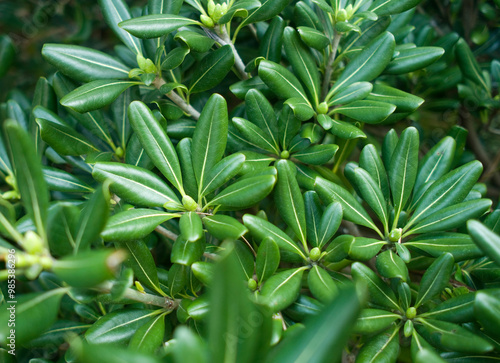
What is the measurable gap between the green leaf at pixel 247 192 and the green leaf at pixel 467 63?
940 millimetres

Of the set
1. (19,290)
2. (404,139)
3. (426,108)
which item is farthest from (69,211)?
(426,108)

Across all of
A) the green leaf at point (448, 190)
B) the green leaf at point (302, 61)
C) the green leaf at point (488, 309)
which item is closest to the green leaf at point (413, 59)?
the green leaf at point (302, 61)

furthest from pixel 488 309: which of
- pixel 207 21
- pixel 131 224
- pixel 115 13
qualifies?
pixel 115 13

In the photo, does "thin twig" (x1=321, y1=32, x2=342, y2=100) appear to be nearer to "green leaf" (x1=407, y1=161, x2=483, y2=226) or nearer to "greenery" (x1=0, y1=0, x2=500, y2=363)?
"greenery" (x1=0, y1=0, x2=500, y2=363)

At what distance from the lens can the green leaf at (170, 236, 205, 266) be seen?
32.9 inches

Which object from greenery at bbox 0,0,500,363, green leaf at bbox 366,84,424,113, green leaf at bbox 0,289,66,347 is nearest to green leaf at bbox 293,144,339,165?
greenery at bbox 0,0,500,363

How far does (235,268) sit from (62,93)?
2.74 ft

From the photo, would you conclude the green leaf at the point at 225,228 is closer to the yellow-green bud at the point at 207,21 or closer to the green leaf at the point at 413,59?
the yellow-green bud at the point at 207,21

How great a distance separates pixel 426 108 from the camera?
1.64m

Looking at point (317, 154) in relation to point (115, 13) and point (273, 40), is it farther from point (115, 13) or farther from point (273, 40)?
point (115, 13)

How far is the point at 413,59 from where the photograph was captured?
43.3 inches

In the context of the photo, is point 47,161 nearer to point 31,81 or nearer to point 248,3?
point 248,3

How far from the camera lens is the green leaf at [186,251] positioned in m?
0.84

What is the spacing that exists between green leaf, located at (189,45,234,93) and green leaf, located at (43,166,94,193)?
1.35ft
